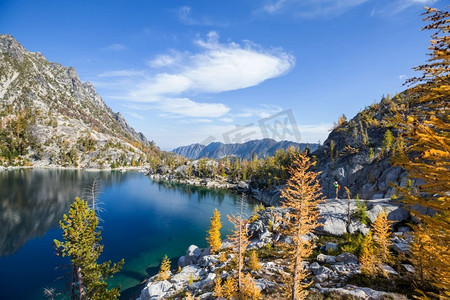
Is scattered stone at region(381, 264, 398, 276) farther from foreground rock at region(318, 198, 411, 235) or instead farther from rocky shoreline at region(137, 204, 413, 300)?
foreground rock at region(318, 198, 411, 235)

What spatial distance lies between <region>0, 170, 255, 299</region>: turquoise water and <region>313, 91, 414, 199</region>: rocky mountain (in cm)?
3289

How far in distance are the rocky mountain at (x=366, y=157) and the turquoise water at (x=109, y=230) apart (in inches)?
1295

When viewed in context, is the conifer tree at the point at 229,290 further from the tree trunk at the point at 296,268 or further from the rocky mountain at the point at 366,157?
the rocky mountain at the point at 366,157

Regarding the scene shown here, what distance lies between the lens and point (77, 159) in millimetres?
177125

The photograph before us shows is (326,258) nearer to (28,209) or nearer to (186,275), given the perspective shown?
(186,275)

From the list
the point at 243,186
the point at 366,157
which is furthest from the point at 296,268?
the point at 243,186

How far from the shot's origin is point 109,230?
5125 centimetres

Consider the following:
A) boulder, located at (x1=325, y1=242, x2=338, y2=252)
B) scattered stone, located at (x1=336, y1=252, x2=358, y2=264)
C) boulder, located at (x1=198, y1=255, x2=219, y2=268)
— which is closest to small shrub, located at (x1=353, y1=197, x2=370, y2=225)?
boulder, located at (x1=325, y1=242, x2=338, y2=252)

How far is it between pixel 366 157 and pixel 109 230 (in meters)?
73.6

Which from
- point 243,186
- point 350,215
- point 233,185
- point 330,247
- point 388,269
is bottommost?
point 233,185

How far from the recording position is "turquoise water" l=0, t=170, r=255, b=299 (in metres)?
31.4

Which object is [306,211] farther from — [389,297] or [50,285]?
[50,285]

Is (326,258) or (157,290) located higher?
(326,258)

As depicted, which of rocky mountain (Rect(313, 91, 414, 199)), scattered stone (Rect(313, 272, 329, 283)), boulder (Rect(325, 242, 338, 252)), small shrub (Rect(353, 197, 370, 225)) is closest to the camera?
scattered stone (Rect(313, 272, 329, 283))
